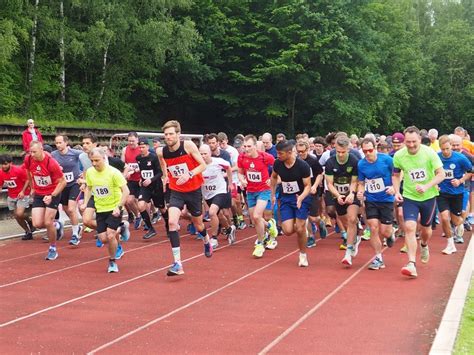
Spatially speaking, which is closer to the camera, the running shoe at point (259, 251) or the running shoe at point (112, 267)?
the running shoe at point (112, 267)

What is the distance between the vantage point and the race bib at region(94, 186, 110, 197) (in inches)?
400

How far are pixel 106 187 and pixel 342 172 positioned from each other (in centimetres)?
368

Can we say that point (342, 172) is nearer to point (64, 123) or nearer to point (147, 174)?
point (147, 174)

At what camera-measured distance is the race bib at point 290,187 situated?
1035cm

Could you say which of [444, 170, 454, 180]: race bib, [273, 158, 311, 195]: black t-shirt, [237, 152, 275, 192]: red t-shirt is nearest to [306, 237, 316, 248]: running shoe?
[237, 152, 275, 192]: red t-shirt

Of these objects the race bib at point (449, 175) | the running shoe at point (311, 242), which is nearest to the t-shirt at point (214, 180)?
the running shoe at point (311, 242)

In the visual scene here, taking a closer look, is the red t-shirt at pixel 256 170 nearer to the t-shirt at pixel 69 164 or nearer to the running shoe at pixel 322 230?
the running shoe at pixel 322 230

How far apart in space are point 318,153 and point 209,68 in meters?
26.5

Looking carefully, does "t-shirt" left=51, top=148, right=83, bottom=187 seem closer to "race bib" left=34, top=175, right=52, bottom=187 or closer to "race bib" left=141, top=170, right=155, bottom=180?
"race bib" left=141, top=170, right=155, bottom=180

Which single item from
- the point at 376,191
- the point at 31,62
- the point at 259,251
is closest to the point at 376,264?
the point at 376,191

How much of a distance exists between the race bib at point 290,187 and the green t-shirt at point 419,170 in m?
1.69

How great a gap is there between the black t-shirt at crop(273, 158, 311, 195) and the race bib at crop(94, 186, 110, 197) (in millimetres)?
2624

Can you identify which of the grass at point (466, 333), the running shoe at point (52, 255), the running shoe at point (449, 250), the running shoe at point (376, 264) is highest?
the running shoe at point (52, 255)

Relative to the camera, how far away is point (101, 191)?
401 inches
